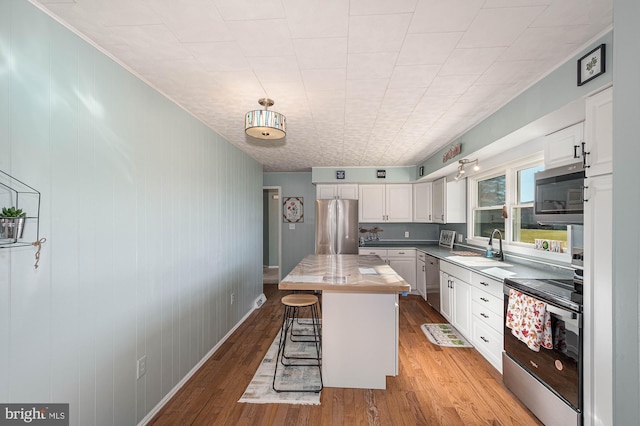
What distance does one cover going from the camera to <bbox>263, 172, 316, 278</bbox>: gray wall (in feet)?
19.7

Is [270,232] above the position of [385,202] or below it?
below

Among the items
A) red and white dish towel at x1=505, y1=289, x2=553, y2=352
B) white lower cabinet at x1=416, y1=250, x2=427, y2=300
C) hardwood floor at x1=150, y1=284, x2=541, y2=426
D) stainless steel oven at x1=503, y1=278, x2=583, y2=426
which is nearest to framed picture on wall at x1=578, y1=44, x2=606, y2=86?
stainless steel oven at x1=503, y1=278, x2=583, y2=426

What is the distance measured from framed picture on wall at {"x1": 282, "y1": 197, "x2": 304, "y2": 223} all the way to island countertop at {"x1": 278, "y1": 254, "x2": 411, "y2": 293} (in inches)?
106

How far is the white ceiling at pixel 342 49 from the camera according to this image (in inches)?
52.7

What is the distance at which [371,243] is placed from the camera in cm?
557

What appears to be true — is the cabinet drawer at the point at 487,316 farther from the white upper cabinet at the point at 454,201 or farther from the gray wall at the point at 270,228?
the gray wall at the point at 270,228

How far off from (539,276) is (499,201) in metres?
1.54

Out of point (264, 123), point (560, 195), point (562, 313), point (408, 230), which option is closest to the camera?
point (562, 313)

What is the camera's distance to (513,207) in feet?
11.0

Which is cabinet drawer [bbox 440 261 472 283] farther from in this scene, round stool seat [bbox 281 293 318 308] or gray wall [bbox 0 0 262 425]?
gray wall [bbox 0 0 262 425]

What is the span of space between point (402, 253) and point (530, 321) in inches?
128

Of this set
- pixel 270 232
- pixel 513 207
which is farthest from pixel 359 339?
pixel 270 232

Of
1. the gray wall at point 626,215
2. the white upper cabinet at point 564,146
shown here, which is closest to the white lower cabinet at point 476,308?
the white upper cabinet at point 564,146

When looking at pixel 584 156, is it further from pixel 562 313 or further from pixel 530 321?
pixel 530 321
